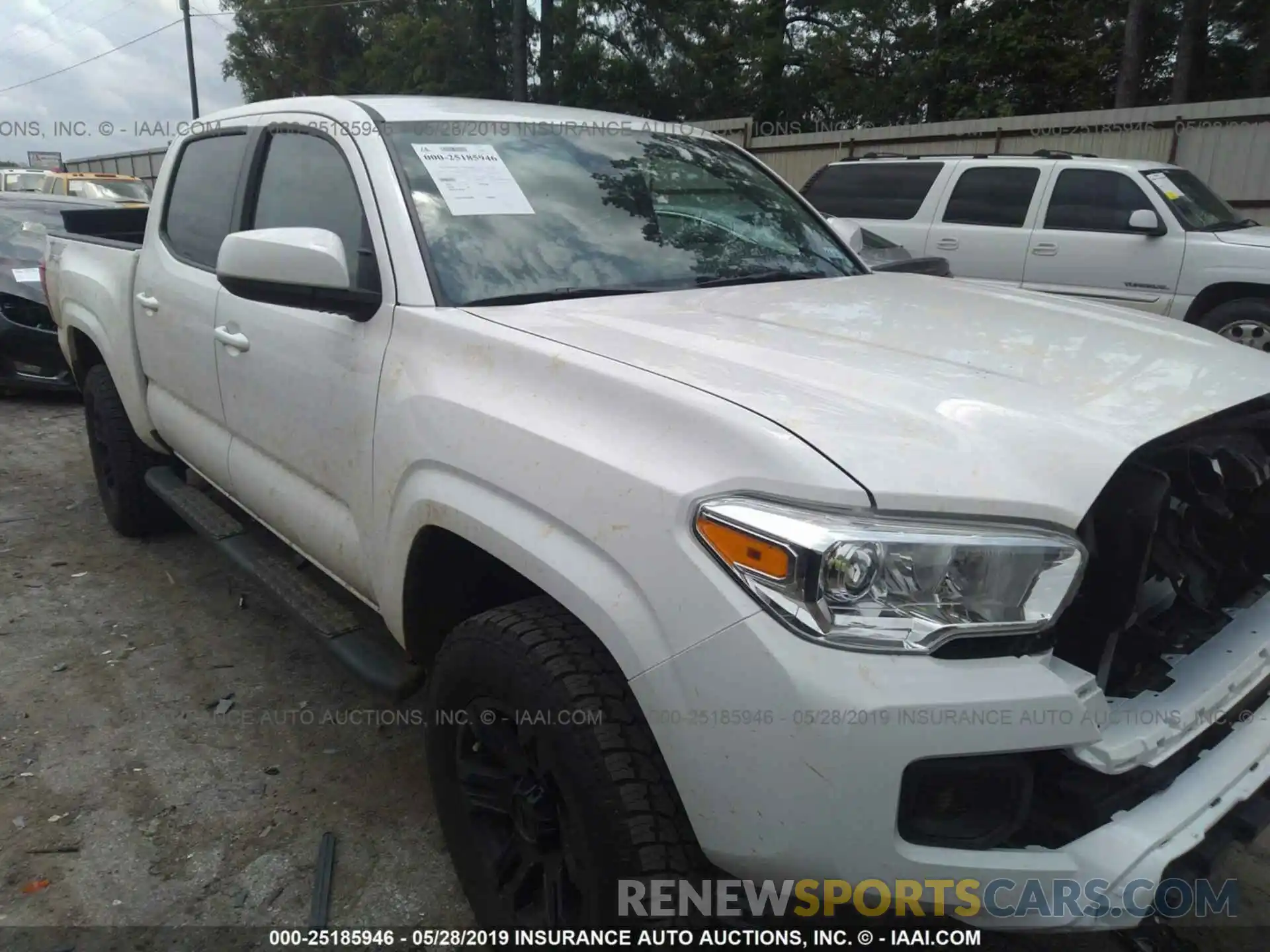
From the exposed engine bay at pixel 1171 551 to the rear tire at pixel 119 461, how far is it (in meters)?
3.81

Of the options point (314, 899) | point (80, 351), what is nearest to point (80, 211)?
point (80, 351)

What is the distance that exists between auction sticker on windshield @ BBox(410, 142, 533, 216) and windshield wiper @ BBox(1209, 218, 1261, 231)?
24.0 feet

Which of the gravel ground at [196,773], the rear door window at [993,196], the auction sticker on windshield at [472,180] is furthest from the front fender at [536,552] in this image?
the rear door window at [993,196]

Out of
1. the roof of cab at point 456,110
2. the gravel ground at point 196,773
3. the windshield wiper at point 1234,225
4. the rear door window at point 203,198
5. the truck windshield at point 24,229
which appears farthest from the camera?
the windshield wiper at point 1234,225

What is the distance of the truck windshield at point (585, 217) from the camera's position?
231 cm

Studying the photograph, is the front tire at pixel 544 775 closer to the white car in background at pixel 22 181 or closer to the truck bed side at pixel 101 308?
the truck bed side at pixel 101 308

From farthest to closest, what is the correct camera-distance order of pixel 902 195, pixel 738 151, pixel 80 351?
1. pixel 902 195
2. pixel 80 351
3. pixel 738 151

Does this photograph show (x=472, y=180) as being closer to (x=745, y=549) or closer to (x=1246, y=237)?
(x=745, y=549)

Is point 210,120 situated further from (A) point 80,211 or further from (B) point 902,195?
(B) point 902,195

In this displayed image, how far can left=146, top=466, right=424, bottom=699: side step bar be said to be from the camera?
2.36 m

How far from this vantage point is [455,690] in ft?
6.42

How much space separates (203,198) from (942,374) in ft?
9.17

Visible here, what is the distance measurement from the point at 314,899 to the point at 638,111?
21.6 m

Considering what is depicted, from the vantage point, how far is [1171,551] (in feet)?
5.60
